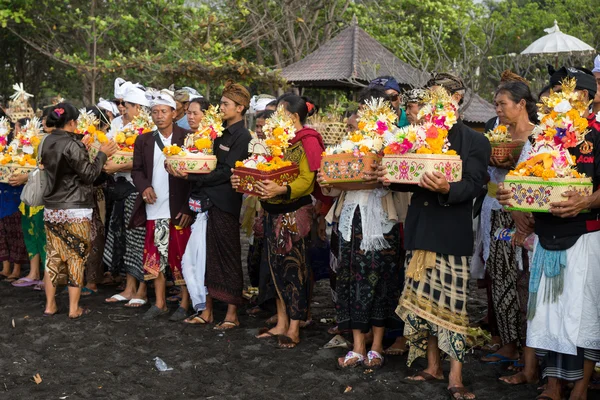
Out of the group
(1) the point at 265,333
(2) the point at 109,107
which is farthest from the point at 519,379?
(2) the point at 109,107

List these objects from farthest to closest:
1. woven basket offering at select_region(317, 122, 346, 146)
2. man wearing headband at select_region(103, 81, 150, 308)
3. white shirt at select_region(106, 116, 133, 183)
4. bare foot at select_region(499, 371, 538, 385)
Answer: woven basket offering at select_region(317, 122, 346, 146) < white shirt at select_region(106, 116, 133, 183) < man wearing headband at select_region(103, 81, 150, 308) < bare foot at select_region(499, 371, 538, 385)

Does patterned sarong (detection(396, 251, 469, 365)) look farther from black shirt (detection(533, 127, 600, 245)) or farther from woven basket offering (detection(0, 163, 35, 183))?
woven basket offering (detection(0, 163, 35, 183))

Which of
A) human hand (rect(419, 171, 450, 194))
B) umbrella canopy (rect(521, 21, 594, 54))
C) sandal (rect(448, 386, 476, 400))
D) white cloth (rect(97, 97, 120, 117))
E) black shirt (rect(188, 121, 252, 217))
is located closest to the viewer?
human hand (rect(419, 171, 450, 194))

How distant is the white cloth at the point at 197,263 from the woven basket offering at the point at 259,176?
0.92 meters

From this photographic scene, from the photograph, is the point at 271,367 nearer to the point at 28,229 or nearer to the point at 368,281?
the point at 368,281

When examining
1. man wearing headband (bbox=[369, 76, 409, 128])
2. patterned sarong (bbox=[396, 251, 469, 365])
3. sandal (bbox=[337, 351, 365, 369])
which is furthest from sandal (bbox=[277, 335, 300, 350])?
man wearing headband (bbox=[369, 76, 409, 128])

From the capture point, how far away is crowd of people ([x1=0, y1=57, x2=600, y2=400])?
4445mm

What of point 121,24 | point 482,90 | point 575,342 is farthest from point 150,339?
point 482,90

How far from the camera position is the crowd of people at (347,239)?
4.45m

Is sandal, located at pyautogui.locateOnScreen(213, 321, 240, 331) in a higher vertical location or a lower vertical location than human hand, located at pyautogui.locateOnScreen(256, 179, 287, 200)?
lower

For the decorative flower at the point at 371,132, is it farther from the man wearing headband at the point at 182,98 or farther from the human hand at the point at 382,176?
the man wearing headband at the point at 182,98

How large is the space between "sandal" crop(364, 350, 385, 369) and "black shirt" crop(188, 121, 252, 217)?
1.94 metres

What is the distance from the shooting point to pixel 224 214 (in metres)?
6.45

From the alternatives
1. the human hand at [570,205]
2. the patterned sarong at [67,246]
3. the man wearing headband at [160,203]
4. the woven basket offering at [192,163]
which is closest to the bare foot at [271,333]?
the man wearing headband at [160,203]
